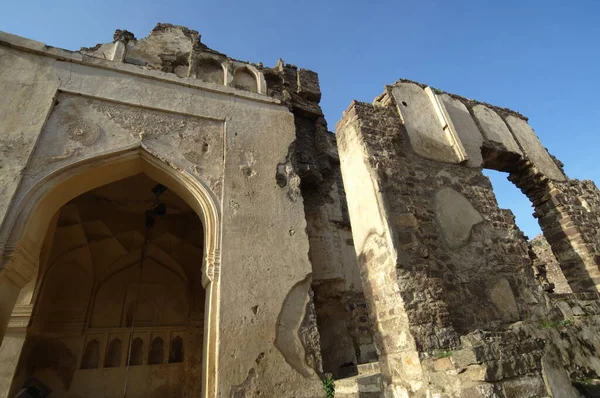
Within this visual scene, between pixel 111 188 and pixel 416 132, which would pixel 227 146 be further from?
pixel 111 188

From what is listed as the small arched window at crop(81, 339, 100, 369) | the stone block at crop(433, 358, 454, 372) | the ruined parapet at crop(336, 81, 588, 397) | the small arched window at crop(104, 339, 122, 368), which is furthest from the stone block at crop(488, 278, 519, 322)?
the small arched window at crop(81, 339, 100, 369)

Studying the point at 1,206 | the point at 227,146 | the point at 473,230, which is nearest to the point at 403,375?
the point at 473,230

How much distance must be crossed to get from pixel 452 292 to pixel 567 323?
1.62 m

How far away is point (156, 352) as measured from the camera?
682 centimetres

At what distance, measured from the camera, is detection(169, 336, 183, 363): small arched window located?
6809mm

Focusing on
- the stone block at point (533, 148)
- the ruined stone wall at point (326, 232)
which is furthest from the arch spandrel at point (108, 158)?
the stone block at point (533, 148)

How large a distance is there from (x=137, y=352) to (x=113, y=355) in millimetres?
432

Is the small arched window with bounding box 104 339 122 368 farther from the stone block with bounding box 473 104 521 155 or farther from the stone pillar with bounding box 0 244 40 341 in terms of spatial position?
the stone block with bounding box 473 104 521 155

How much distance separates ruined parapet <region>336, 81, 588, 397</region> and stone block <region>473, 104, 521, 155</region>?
63 mm

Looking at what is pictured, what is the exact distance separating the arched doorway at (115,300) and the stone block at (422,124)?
3.69 metres

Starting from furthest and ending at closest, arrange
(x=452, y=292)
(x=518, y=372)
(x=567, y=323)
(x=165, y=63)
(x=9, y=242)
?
(x=165, y=63), (x=567, y=323), (x=452, y=292), (x=9, y=242), (x=518, y=372)

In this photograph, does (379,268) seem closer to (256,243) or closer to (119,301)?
(256,243)

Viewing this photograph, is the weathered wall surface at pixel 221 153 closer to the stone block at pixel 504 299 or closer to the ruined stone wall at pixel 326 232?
the ruined stone wall at pixel 326 232

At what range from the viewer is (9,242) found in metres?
3.05
